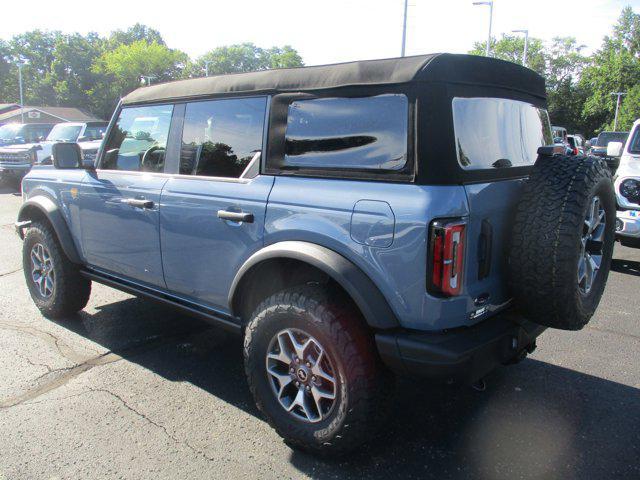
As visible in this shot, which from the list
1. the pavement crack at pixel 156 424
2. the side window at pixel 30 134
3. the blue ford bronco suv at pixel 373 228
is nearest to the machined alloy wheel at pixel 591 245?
the blue ford bronco suv at pixel 373 228

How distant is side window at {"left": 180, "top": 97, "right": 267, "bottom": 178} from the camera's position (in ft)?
10.2

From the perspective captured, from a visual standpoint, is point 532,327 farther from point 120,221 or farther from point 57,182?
point 57,182

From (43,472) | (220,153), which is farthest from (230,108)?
(43,472)

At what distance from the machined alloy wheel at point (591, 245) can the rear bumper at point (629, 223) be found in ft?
13.6

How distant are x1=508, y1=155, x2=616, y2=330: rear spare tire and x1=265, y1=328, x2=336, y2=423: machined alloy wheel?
103 centimetres

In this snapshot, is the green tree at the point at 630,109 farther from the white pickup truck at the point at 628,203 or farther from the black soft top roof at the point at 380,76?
the black soft top roof at the point at 380,76

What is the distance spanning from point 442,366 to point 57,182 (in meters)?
3.67

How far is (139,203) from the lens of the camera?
3566mm

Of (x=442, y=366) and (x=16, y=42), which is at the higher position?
(x=16, y=42)

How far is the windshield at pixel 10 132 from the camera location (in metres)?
17.9

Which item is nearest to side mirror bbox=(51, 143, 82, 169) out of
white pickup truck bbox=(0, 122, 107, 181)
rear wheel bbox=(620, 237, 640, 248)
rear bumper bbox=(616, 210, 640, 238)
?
rear bumper bbox=(616, 210, 640, 238)

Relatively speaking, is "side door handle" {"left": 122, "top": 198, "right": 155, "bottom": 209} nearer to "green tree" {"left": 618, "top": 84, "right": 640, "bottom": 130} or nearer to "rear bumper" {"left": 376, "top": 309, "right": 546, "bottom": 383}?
"rear bumper" {"left": 376, "top": 309, "right": 546, "bottom": 383}

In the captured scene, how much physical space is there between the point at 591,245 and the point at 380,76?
1.51 metres

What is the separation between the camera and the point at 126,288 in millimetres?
3945
